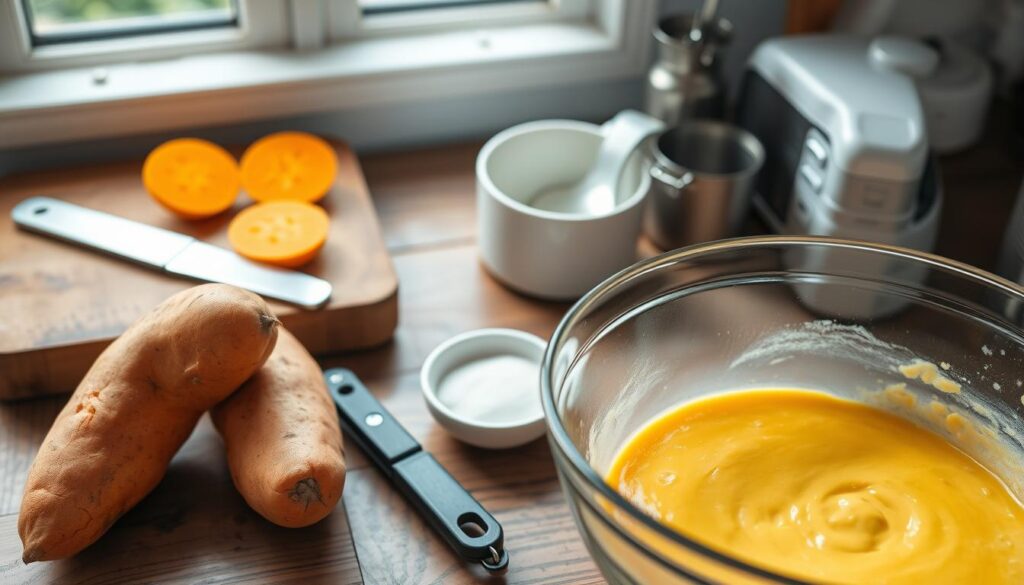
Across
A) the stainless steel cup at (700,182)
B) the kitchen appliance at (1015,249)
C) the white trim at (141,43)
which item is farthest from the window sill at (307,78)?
the kitchen appliance at (1015,249)

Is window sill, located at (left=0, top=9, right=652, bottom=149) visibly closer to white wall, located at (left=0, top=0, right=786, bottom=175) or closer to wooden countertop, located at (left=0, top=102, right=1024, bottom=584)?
white wall, located at (left=0, top=0, right=786, bottom=175)

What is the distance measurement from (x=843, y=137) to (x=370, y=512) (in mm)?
491

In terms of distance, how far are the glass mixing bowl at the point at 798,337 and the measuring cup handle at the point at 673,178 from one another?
0.19 metres

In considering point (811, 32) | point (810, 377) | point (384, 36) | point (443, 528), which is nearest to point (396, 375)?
point (443, 528)

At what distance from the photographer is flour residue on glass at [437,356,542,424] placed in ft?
2.72

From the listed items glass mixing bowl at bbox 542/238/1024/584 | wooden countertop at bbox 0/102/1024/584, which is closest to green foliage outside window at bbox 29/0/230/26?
Answer: wooden countertop at bbox 0/102/1024/584

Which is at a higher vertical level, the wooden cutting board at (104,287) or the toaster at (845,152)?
the toaster at (845,152)

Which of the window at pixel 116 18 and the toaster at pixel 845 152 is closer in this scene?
the toaster at pixel 845 152

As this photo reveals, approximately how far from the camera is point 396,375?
0.90 metres

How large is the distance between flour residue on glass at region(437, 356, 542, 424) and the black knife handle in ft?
0.17

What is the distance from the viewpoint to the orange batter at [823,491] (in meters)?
0.63

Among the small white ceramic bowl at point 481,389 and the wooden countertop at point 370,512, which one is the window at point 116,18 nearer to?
the wooden countertop at point 370,512

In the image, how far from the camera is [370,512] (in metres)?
0.77

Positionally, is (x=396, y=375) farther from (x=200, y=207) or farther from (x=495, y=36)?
(x=495, y=36)
